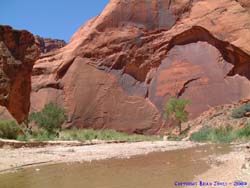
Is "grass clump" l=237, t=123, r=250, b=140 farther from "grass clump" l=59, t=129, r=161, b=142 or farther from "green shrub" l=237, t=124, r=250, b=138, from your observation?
"grass clump" l=59, t=129, r=161, b=142

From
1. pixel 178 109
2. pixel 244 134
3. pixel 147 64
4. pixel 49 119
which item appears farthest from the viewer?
pixel 147 64

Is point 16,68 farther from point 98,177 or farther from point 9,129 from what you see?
point 98,177

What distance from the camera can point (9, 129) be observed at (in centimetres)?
2647

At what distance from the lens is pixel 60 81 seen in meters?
61.4

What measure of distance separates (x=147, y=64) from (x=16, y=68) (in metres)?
28.7

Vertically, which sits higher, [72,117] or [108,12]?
[108,12]

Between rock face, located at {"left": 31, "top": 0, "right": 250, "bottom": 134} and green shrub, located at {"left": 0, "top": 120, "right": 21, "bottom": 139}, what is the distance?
29.1 meters

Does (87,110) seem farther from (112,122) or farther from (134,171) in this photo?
(134,171)

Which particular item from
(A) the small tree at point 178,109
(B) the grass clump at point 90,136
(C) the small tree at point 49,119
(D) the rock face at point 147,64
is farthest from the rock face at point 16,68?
(D) the rock face at point 147,64

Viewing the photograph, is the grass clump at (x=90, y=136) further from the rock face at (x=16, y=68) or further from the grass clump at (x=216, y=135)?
the grass clump at (x=216, y=135)

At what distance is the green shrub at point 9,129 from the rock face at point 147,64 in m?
29.1

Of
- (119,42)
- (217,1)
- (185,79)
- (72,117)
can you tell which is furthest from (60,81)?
(217,1)

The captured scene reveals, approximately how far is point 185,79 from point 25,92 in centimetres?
2734

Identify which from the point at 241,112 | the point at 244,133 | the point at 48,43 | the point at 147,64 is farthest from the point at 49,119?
the point at 48,43
